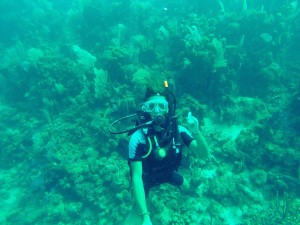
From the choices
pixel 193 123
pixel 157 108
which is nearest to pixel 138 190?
pixel 157 108

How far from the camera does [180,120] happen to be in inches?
316

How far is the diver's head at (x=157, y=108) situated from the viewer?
11.3 feet

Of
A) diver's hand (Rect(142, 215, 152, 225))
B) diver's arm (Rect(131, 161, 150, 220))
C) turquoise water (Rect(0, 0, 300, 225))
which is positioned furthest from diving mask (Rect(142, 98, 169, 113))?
diver's hand (Rect(142, 215, 152, 225))

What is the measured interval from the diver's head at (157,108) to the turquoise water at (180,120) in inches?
16.2

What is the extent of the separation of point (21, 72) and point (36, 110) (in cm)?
278

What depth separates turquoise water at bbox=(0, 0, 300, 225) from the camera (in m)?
7.18

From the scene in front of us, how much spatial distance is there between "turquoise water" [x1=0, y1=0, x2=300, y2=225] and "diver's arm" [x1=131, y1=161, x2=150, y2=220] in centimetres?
115

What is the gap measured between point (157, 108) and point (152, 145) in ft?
1.78

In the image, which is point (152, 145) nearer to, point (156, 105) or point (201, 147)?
point (156, 105)

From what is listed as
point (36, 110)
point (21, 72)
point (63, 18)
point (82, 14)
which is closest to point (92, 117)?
point (36, 110)

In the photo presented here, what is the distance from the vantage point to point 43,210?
8.13 metres

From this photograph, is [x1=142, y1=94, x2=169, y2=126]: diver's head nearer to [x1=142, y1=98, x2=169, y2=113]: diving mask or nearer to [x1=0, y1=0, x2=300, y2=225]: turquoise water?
[x1=142, y1=98, x2=169, y2=113]: diving mask

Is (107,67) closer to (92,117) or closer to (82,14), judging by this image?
(92,117)

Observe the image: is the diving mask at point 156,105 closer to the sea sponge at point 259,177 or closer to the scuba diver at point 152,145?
the scuba diver at point 152,145
